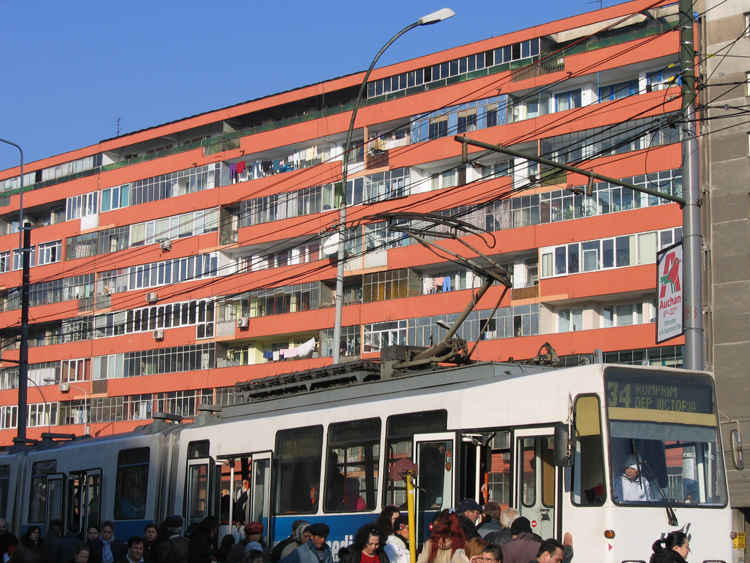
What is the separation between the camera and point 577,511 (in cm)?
1070

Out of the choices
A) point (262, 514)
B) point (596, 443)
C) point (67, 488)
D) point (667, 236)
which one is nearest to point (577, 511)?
point (596, 443)

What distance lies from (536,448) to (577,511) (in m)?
0.91

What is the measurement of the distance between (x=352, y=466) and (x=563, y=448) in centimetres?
391

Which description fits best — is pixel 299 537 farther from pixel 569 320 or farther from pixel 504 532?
pixel 569 320

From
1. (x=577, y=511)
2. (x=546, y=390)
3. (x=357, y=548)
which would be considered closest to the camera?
(x=357, y=548)

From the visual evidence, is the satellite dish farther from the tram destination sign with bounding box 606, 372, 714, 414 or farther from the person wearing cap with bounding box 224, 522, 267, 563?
the tram destination sign with bounding box 606, 372, 714, 414

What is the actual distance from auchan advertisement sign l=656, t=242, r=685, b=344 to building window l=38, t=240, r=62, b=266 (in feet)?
152

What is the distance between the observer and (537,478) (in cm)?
1127

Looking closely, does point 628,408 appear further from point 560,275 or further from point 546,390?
point 560,275

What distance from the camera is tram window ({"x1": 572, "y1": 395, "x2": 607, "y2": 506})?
10680 millimetres

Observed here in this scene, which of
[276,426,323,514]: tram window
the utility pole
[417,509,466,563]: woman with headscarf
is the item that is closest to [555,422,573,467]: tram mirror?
[417,509,466,563]: woman with headscarf

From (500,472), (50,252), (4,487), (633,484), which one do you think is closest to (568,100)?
(4,487)

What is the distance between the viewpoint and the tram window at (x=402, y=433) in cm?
1262

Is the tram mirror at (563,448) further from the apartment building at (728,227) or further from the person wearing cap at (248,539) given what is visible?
the apartment building at (728,227)
